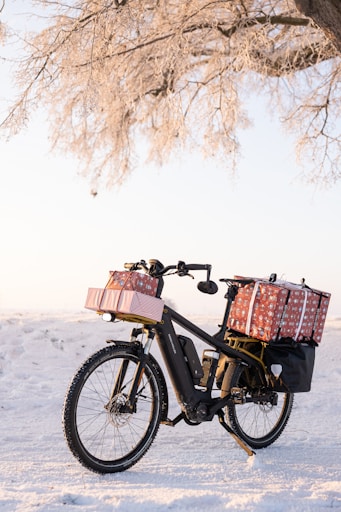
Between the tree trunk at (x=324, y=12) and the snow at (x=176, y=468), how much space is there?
4.14 m

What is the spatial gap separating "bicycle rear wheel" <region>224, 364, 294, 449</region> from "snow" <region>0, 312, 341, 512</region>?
115 mm

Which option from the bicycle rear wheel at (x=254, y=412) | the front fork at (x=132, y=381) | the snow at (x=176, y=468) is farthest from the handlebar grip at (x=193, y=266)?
the snow at (x=176, y=468)

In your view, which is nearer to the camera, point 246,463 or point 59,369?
point 246,463

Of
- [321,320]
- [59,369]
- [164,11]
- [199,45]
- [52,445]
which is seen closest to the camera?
[52,445]

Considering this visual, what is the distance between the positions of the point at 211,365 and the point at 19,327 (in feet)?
20.3

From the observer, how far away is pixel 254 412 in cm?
523

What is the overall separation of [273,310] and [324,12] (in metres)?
3.81

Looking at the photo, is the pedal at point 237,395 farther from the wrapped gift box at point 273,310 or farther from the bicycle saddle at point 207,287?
the bicycle saddle at point 207,287

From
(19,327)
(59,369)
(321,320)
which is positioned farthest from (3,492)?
(19,327)

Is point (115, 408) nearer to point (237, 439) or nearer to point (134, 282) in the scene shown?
point (134, 282)

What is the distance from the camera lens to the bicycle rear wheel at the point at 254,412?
486 cm

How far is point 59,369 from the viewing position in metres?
8.22

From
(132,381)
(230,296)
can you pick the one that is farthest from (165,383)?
(230,296)

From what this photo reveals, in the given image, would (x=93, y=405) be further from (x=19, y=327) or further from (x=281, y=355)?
(x=19, y=327)
